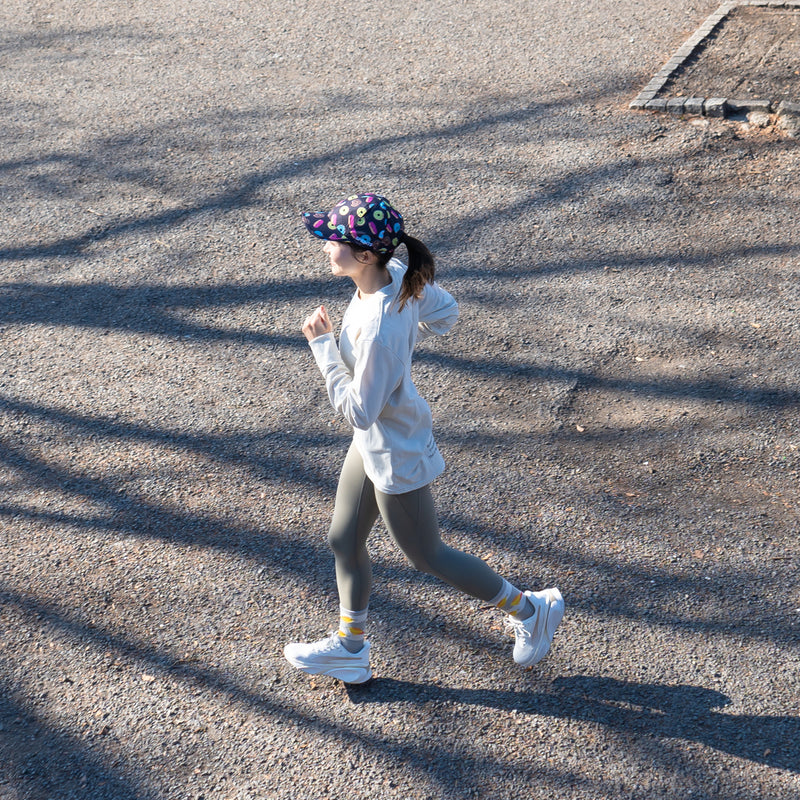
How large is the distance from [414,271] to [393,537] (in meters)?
0.99

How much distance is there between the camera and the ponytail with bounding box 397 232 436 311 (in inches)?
123

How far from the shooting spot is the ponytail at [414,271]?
3.12 meters

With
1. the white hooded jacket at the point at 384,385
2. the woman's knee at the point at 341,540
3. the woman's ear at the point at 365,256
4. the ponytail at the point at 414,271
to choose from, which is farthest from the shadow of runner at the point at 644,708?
the woman's ear at the point at 365,256

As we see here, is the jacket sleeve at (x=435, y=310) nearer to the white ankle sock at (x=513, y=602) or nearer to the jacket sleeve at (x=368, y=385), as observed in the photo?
the jacket sleeve at (x=368, y=385)

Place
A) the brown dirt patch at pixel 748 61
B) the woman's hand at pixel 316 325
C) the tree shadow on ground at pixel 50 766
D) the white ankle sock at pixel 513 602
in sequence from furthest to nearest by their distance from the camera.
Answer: the brown dirt patch at pixel 748 61 → the white ankle sock at pixel 513 602 → the tree shadow on ground at pixel 50 766 → the woman's hand at pixel 316 325

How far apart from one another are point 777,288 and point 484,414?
7.26ft

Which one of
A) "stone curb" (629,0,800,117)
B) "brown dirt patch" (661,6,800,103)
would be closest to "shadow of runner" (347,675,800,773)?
"stone curb" (629,0,800,117)

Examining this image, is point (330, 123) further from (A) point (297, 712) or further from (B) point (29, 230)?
(A) point (297, 712)

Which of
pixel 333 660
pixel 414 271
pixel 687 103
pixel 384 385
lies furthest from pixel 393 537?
pixel 687 103

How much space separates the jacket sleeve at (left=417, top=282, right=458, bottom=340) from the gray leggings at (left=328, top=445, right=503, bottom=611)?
1.75ft

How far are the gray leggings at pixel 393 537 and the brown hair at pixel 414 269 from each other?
0.66 metres

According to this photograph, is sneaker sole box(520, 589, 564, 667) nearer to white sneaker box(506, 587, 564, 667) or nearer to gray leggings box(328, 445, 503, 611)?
white sneaker box(506, 587, 564, 667)

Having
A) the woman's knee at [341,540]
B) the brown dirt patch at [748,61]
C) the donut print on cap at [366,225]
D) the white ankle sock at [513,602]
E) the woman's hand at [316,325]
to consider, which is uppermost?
the donut print on cap at [366,225]

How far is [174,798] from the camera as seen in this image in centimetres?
335
